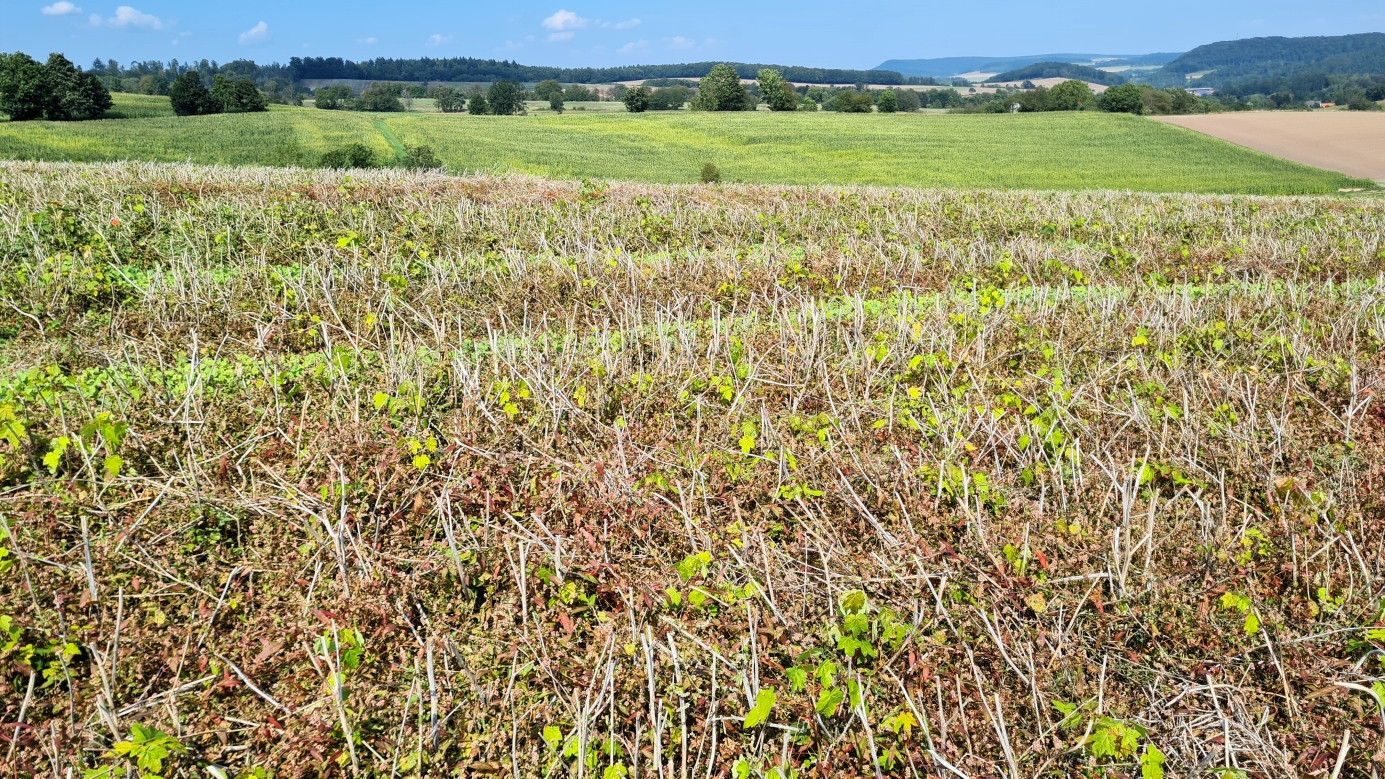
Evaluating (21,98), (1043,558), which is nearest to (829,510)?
(1043,558)

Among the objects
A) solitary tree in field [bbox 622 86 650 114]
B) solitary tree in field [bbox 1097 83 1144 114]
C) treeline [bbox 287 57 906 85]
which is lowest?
solitary tree in field [bbox 1097 83 1144 114]

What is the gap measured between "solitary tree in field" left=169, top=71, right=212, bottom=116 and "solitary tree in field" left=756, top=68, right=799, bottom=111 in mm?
Result: 40037

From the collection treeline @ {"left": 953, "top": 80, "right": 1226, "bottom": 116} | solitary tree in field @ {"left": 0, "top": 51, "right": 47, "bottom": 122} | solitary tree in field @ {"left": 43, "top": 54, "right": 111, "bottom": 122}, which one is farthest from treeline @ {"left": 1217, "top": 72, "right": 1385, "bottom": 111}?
solitary tree in field @ {"left": 0, "top": 51, "right": 47, "bottom": 122}

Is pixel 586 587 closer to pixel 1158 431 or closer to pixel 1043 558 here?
pixel 1043 558

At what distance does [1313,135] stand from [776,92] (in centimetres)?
3947

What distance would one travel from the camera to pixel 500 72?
118500 mm

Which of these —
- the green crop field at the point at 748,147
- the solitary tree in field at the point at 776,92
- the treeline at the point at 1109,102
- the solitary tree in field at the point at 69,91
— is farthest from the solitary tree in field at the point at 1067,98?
the solitary tree in field at the point at 69,91

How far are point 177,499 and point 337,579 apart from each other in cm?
103

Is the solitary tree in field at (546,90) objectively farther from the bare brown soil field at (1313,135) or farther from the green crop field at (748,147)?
the bare brown soil field at (1313,135)

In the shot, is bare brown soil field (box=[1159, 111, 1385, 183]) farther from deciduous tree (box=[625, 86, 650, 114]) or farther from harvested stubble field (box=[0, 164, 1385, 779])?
harvested stubble field (box=[0, 164, 1385, 779])

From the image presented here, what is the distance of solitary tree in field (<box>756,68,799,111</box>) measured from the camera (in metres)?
61.8

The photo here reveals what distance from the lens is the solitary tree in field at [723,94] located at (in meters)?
59.3

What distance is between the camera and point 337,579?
306 cm

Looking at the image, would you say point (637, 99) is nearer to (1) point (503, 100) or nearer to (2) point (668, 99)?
(2) point (668, 99)
